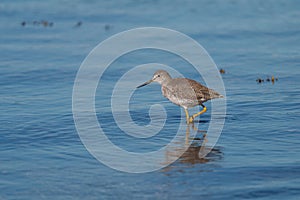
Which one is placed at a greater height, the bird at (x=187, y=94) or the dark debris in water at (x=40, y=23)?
the dark debris in water at (x=40, y=23)

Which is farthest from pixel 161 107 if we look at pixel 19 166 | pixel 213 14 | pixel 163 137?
pixel 213 14

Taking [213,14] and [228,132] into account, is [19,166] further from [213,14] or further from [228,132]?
[213,14]

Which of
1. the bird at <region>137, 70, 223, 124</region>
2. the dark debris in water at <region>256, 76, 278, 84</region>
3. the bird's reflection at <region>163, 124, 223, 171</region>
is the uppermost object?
the dark debris in water at <region>256, 76, 278, 84</region>

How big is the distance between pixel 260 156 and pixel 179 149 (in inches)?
50.8

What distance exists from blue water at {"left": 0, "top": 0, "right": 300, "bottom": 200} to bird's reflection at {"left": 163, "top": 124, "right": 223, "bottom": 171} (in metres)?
0.04

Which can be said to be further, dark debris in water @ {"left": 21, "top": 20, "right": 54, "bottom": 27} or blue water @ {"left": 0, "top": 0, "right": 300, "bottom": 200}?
dark debris in water @ {"left": 21, "top": 20, "right": 54, "bottom": 27}

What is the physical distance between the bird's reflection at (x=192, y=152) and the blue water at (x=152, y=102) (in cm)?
4

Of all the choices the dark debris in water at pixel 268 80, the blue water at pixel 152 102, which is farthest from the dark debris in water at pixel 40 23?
the dark debris in water at pixel 268 80

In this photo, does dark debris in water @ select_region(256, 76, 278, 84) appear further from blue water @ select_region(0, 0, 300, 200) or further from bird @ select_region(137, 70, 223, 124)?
bird @ select_region(137, 70, 223, 124)

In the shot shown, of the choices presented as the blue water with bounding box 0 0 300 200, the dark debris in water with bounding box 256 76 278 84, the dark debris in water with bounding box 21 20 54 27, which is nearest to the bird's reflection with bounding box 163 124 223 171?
the blue water with bounding box 0 0 300 200

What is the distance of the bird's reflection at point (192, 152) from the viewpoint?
939 cm

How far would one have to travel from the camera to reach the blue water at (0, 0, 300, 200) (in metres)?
8.45

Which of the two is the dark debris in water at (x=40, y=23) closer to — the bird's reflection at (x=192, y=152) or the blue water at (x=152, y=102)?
the blue water at (x=152, y=102)

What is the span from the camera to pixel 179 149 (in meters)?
10.0
